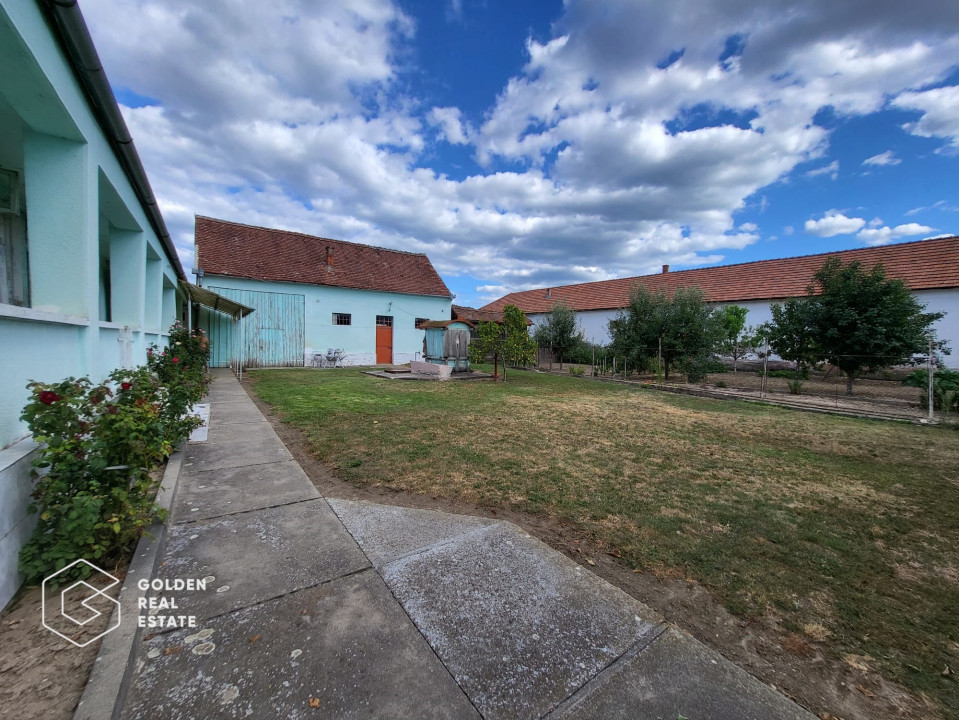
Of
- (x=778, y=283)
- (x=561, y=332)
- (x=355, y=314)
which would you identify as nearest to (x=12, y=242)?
(x=355, y=314)

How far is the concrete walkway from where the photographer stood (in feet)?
5.33

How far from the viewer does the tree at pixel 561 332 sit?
67.0 ft

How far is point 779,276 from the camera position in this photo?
2064 centimetres

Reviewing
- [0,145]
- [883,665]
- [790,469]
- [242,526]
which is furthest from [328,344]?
[883,665]

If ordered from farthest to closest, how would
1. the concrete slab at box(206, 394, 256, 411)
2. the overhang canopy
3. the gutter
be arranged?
the overhang canopy → the concrete slab at box(206, 394, 256, 411) → the gutter

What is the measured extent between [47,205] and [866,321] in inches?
634

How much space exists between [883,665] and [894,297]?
12908mm

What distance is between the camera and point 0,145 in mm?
3449

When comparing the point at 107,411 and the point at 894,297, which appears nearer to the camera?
the point at 107,411

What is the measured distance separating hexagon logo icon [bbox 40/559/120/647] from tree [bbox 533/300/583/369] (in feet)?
62.6

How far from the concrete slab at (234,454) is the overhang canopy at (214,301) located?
8462mm

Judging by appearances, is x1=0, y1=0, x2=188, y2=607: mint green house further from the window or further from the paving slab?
the paving slab

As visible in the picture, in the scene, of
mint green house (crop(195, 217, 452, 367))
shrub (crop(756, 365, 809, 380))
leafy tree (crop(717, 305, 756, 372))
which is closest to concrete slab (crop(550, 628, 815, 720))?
shrub (crop(756, 365, 809, 380))

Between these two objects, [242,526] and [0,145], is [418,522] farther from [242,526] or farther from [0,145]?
[0,145]
